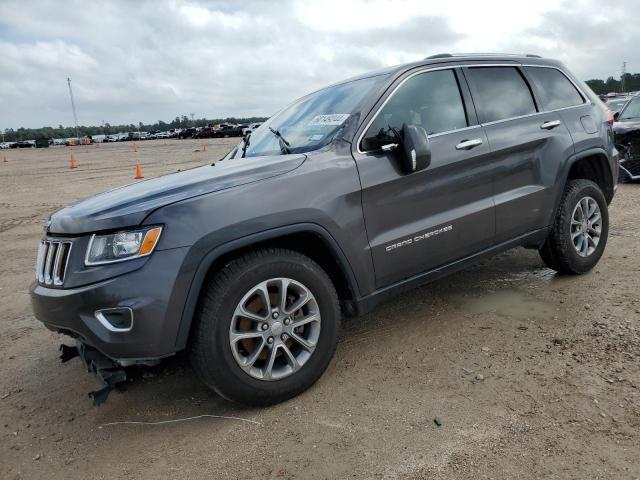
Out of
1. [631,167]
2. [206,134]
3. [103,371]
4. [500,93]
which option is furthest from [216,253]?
[206,134]

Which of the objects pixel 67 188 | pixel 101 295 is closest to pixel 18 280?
pixel 101 295

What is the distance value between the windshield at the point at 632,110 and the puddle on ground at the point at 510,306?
7.22 m

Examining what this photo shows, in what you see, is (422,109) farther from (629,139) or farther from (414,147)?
(629,139)

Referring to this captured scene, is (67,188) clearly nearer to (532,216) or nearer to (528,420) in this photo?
(532,216)

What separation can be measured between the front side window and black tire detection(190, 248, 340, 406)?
35.8 inches

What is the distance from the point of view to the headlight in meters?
2.59

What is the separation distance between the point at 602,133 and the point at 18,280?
19.8 feet

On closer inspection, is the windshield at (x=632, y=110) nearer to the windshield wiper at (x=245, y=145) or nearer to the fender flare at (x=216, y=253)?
the windshield wiper at (x=245, y=145)

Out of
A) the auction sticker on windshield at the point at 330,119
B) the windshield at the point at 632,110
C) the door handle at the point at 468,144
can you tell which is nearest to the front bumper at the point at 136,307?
the auction sticker on windshield at the point at 330,119

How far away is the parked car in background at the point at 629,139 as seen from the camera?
8.95 m

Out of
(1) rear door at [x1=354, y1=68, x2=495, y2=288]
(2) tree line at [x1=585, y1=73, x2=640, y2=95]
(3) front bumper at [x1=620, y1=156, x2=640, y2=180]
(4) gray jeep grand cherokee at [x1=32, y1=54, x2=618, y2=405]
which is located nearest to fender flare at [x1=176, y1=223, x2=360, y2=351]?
(4) gray jeep grand cherokee at [x1=32, y1=54, x2=618, y2=405]

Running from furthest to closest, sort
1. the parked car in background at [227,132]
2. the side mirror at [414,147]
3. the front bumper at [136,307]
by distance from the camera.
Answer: the parked car in background at [227,132], the side mirror at [414,147], the front bumper at [136,307]

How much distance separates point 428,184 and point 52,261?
90.2 inches

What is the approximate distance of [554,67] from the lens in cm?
462
